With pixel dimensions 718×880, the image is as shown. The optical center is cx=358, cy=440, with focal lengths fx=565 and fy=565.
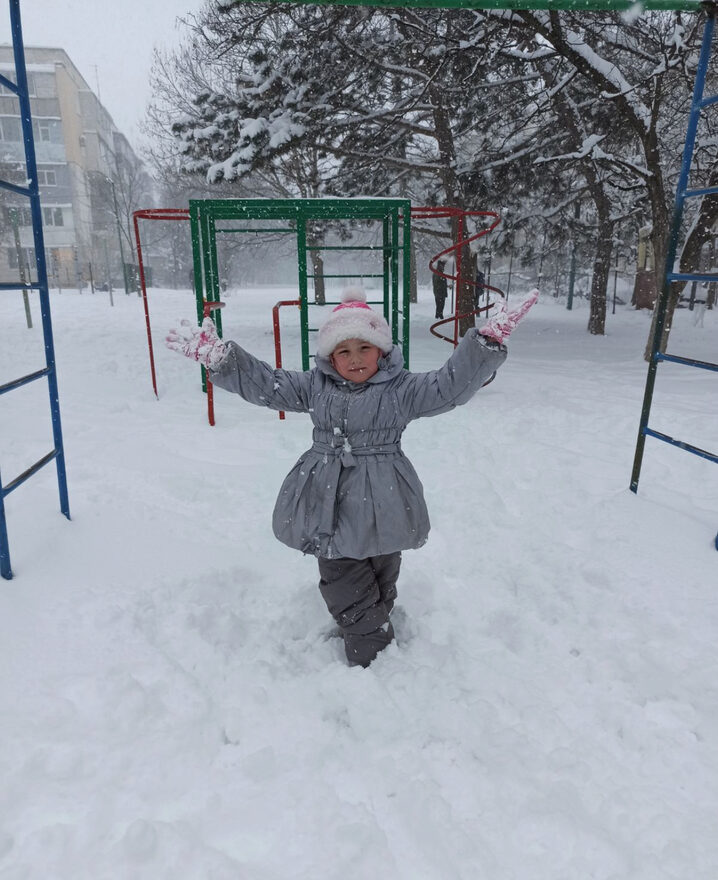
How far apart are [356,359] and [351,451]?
1.16 feet

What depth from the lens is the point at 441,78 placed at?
26.0 ft

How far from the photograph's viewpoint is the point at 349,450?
217cm

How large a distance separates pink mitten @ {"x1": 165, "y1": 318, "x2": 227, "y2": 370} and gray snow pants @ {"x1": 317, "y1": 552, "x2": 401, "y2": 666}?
888mm

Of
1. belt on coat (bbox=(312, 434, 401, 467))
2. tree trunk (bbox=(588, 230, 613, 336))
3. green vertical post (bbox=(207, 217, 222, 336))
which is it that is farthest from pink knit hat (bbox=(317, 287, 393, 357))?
tree trunk (bbox=(588, 230, 613, 336))

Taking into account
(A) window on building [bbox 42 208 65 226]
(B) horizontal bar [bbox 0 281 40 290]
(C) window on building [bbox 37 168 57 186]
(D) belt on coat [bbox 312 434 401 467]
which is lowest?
(D) belt on coat [bbox 312 434 401 467]

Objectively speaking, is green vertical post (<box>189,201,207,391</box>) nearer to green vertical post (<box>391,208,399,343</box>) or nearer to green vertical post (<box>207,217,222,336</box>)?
green vertical post (<box>207,217,222,336</box>)

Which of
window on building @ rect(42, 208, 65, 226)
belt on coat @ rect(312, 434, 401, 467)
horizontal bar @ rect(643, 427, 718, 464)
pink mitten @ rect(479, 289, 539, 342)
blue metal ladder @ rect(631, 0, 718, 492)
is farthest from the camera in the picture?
window on building @ rect(42, 208, 65, 226)

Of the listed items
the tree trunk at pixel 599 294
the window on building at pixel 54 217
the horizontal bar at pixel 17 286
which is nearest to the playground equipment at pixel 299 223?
the horizontal bar at pixel 17 286

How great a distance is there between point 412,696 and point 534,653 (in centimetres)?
61

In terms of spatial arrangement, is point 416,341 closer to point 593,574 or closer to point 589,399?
point 589,399

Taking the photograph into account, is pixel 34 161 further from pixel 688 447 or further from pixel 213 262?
pixel 688 447

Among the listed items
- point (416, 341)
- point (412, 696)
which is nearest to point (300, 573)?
point (412, 696)

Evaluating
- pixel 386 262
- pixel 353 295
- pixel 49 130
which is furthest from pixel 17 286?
pixel 49 130

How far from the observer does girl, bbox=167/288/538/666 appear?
2098mm
